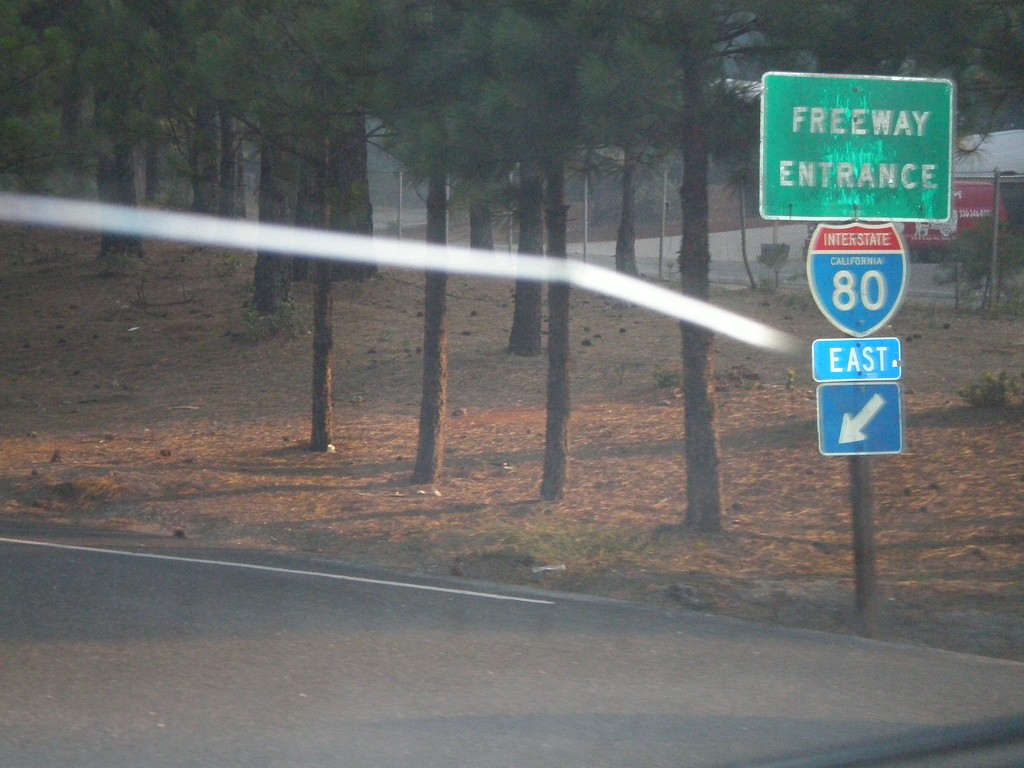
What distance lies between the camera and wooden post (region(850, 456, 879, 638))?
7.12 meters

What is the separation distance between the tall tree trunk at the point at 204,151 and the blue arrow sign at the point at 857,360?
24.8 feet

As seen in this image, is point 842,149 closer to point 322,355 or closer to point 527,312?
point 322,355

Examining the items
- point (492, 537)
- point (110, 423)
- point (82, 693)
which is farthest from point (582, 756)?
point (110, 423)

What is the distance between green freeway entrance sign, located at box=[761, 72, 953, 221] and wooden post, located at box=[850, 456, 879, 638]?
5.04ft

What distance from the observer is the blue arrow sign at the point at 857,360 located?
6.98m

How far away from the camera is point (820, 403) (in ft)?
23.0

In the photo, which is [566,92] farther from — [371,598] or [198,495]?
[198,495]

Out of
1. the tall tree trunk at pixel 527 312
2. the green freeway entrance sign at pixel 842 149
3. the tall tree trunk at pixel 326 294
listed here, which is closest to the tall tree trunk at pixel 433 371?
the tall tree trunk at pixel 326 294

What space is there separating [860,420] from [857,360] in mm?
352

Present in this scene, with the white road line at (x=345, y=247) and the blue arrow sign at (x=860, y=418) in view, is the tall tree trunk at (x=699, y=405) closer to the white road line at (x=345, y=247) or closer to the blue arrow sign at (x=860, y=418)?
the blue arrow sign at (x=860, y=418)

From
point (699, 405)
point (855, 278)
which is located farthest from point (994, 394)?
point (855, 278)

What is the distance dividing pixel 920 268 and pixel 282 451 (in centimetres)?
1531

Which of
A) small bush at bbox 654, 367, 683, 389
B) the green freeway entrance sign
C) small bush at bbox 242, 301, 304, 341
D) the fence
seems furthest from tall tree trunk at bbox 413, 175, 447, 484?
small bush at bbox 242, 301, 304, 341

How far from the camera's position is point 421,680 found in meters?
6.15
